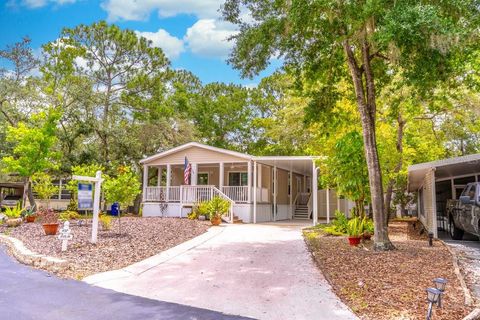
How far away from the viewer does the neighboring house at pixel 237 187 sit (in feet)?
62.4

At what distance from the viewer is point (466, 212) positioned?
10.2 meters

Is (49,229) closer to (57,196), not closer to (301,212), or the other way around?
(301,212)

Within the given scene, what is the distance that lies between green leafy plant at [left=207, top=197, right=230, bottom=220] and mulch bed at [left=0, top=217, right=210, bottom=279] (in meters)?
2.29

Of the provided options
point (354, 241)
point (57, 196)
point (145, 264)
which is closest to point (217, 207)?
point (354, 241)

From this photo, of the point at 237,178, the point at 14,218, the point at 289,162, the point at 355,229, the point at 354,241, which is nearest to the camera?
the point at 354,241

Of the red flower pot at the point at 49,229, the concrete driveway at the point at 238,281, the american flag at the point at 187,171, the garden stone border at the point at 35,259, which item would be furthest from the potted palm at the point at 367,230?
the american flag at the point at 187,171

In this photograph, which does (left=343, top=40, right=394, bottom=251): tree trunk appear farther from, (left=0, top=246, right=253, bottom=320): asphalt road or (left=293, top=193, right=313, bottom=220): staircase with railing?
(left=293, top=193, right=313, bottom=220): staircase with railing

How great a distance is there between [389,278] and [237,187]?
1341 cm

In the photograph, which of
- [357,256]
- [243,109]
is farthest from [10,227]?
[243,109]

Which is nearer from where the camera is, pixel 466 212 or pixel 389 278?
pixel 389 278

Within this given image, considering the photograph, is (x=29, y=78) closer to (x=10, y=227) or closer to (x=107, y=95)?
(x=107, y=95)

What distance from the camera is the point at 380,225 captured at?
927 cm

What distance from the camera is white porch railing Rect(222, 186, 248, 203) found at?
63.8 ft

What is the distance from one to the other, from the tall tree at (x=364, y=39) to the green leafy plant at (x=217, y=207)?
7.35 metres
